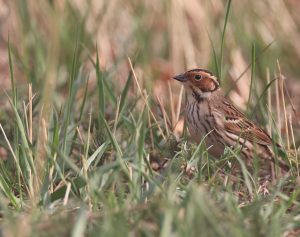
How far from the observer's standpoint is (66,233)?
348 centimetres

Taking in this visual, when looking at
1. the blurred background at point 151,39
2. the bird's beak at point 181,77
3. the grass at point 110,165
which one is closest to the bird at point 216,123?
the bird's beak at point 181,77

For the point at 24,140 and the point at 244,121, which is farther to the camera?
the point at 244,121

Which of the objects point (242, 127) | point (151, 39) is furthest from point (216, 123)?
point (151, 39)

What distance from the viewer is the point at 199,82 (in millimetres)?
5949

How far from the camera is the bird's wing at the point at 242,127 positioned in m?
5.55

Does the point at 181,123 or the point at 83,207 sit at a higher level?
the point at 83,207

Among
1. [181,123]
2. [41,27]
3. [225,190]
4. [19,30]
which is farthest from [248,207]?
[41,27]

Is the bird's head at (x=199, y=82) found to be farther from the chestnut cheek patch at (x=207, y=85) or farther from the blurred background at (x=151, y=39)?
the blurred background at (x=151, y=39)

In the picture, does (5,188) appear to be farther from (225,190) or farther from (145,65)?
(145,65)

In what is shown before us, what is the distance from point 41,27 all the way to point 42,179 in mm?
4429

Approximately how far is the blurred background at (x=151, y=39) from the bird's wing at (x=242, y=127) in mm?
1135

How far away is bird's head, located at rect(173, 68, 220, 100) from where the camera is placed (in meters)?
5.90

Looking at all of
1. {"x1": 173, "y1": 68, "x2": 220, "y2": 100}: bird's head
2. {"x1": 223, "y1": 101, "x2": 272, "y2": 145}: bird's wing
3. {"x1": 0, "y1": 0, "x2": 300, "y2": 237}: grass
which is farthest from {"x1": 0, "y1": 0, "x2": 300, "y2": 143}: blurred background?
{"x1": 223, "y1": 101, "x2": 272, "y2": 145}: bird's wing

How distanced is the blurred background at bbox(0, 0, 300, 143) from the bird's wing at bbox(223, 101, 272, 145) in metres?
1.13
